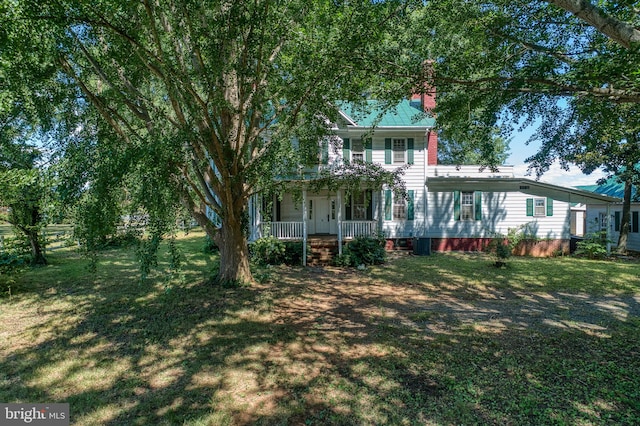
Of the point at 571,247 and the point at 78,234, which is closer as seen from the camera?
the point at 78,234

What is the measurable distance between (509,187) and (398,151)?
579cm

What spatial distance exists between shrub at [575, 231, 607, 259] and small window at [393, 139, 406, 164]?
8.85 metres

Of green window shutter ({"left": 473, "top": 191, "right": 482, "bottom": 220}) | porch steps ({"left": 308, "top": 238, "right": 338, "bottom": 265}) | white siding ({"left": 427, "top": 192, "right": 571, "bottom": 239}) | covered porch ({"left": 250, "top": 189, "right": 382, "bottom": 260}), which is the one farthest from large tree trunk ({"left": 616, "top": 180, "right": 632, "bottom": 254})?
porch steps ({"left": 308, "top": 238, "right": 338, "bottom": 265})

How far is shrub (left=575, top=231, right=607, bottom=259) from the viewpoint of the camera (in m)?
13.9

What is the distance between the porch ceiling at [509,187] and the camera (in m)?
15.2

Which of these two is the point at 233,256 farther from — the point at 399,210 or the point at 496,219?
the point at 496,219

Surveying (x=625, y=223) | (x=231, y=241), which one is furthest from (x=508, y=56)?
(x=625, y=223)

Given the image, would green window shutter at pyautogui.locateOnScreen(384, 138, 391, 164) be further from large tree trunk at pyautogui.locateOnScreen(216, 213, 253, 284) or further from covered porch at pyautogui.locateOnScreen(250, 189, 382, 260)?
large tree trunk at pyautogui.locateOnScreen(216, 213, 253, 284)

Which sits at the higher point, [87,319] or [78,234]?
[78,234]

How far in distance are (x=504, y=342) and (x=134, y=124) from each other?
9.75 metres

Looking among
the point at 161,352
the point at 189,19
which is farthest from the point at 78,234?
the point at 189,19

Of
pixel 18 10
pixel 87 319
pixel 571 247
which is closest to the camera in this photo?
pixel 18 10

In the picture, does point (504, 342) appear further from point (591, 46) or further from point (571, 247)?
point (571, 247)

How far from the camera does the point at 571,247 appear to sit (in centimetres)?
1565
